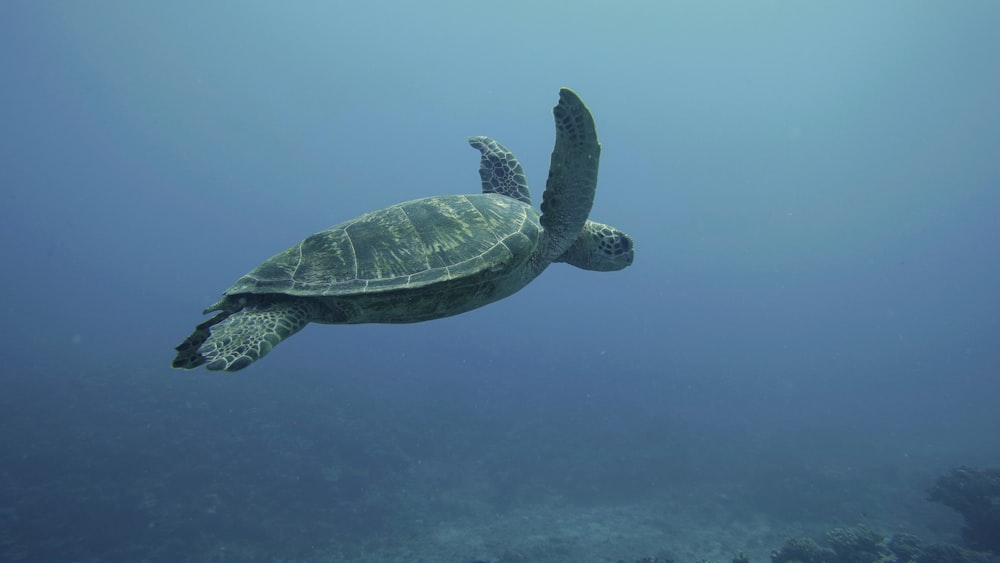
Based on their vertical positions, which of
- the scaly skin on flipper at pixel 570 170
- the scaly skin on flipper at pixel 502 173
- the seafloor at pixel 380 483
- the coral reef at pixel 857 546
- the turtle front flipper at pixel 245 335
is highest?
the scaly skin on flipper at pixel 502 173

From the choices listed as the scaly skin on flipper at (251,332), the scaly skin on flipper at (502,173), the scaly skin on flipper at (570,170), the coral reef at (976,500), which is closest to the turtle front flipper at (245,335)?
the scaly skin on flipper at (251,332)

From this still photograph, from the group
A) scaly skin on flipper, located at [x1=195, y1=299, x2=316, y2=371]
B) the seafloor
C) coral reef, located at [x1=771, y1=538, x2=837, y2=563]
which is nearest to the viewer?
scaly skin on flipper, located at [x1=195, y1=299, x2=316, y2=371]

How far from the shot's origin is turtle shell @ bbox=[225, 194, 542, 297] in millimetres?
4422

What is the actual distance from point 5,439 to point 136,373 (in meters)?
10.7

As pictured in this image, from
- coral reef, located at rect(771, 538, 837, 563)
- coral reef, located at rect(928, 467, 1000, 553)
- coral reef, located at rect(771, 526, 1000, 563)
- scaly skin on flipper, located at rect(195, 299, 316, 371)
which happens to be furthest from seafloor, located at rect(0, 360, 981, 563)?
scaly skin on flipper, located at rect(195, 299, 316, 371)

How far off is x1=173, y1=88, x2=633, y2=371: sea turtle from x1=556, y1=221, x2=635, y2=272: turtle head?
0.99 m

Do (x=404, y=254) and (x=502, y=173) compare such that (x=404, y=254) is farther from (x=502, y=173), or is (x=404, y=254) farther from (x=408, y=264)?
(x=502, y=173)

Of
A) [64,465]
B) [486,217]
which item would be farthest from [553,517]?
[64,465]

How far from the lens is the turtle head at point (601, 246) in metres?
6.42

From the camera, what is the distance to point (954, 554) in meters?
12.1

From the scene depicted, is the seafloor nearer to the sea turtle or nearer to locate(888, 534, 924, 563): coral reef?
locate(888, 534, 924, 563): coral reef

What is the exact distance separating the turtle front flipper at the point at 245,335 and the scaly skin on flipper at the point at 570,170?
2963mm

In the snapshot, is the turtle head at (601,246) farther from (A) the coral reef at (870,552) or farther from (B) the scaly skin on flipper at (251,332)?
(A) the coral reef at (870,552)

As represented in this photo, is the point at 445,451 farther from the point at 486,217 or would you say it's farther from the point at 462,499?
the point at 486,217
